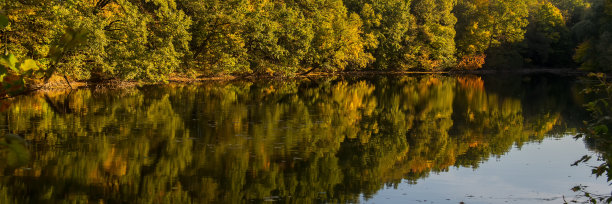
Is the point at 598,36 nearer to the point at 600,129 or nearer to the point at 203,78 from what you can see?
the point at 203,78

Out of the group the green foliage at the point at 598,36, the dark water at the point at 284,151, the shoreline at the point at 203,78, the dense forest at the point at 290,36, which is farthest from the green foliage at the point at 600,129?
the green foliage at the point at 598,36

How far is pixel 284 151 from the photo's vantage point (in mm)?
14383

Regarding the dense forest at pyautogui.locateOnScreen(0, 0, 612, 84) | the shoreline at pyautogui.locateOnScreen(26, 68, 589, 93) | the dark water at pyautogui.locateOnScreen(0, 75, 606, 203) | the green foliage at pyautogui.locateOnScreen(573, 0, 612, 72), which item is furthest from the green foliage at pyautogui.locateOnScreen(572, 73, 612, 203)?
the green foliage at pyautogui.locateOnScreen(573, 0, 612, 72)

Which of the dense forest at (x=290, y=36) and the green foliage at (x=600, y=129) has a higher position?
A: the dense forest at (x=290, y=36)

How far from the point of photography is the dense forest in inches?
1156

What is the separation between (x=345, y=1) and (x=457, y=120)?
1643 inches

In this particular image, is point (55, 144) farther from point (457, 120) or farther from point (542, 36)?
point (542, 36)

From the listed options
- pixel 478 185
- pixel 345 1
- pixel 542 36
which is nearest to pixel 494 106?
pixel 478 185

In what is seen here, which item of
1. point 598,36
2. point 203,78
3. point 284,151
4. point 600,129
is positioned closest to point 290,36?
point 203,78

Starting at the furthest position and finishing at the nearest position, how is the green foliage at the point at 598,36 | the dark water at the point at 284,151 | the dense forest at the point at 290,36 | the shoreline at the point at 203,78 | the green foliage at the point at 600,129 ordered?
the green foliage at the point at 598,36 → the shoreline at the point at 203,78 → the dense forest at the point at 290,36 → the dark water at the point at 284,151 → the green foliage at the point at 600,129

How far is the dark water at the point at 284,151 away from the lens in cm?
1076

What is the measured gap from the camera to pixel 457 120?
72.1ft

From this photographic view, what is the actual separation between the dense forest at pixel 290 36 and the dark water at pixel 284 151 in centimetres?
286

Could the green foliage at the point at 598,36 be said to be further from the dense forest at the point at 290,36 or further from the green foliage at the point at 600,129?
the green foliage at the point at 600,129
